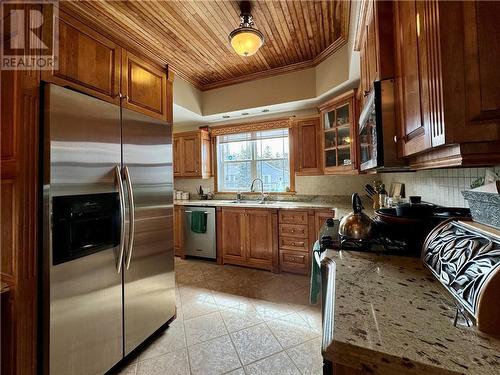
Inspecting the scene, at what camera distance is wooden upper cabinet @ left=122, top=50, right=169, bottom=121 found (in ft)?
5.41

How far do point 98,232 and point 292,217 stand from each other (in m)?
2.27

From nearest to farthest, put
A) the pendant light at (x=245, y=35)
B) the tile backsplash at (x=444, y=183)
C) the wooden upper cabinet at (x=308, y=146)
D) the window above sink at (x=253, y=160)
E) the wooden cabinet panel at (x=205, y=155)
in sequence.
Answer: the tile backsplash at (x=444, y=183) → the pendant light at (x=245, y=35) → the wooden upper cabinet at (x=308, y=146) → the window above sink at (x=253, y=160) → the wooden cabinet panel at (x=205, y=155)

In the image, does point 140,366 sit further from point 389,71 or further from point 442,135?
point 389,71

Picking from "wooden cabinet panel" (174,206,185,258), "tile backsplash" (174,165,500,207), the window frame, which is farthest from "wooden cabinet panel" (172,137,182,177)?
"wooden cabinet panel" (174,206,185,258)

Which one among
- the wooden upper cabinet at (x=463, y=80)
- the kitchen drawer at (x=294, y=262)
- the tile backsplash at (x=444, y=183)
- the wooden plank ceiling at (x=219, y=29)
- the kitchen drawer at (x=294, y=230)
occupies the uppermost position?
the wooden plank ceiling at (x=219, y=29)

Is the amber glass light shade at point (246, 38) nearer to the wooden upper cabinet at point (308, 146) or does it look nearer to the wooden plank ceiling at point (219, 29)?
the wooden plank ceiling at point (219, 29)

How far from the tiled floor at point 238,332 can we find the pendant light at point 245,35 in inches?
100

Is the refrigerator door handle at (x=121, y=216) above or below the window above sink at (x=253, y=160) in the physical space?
below

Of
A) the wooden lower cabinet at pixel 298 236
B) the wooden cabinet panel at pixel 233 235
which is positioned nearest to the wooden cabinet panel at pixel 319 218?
the wooden lower cabinet at pixel 298 236

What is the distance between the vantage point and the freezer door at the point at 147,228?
5.12 ft

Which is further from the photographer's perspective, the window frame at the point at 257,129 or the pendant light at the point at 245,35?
the window frame at the point at 257,129

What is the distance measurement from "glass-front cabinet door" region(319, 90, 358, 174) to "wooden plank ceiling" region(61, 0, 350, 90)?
2.08 feet

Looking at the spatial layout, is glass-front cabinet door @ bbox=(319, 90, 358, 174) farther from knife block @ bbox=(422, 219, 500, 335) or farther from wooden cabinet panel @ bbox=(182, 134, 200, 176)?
wooden cabinet panel @ bbox=(182, 134, 200, 176)

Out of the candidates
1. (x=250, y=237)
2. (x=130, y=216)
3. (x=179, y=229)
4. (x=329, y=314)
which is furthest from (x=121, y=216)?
(x=179, y=229)
